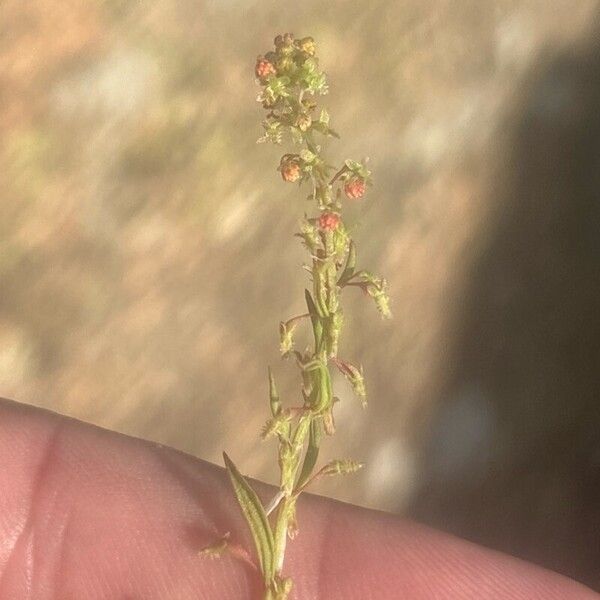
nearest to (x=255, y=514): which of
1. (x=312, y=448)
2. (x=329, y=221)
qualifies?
(x=312, y=448)

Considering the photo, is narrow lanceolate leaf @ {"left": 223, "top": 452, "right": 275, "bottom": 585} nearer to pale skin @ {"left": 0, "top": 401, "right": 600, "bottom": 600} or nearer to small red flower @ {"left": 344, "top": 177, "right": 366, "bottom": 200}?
pale skin @ {"left": 0, "top": 401, "right": 600, "bottom": 600}

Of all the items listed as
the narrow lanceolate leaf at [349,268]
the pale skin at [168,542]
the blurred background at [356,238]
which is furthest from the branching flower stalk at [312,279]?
the blurred background at [356,238]

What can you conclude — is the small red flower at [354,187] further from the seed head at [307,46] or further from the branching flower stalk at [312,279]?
the seed head at [307,46]

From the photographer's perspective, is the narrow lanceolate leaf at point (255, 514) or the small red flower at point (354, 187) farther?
the narrow lanceolate leaf at point (255, 514)

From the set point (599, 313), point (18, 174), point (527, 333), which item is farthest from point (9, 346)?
point (599, 313)

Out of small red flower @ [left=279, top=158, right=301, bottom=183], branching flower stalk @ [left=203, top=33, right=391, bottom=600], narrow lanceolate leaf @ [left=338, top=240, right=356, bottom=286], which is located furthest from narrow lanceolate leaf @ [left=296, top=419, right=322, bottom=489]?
small red flower @ [left=279, top=158, right=301, bottom=183]

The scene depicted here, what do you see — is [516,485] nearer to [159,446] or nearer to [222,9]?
[159,446]
